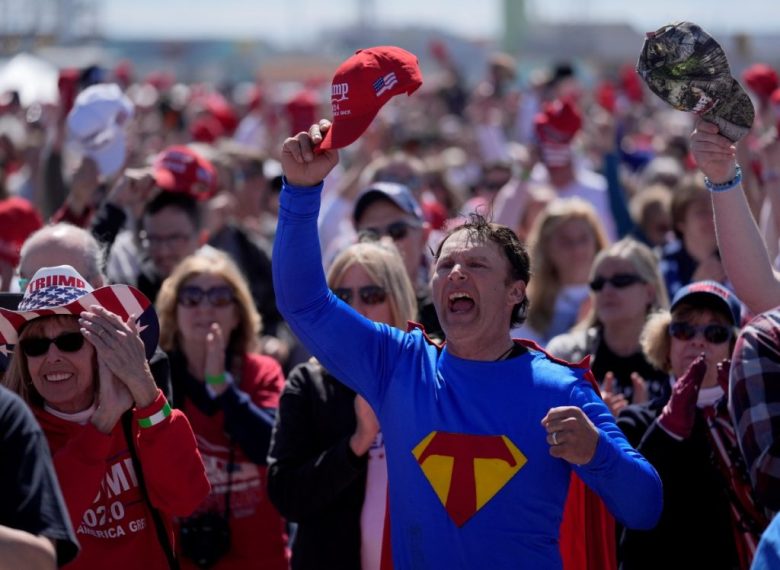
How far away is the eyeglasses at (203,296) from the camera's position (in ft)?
16.5

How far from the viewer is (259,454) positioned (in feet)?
14.9

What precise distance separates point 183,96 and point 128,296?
49.6ft

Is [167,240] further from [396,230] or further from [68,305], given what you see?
[68,305]

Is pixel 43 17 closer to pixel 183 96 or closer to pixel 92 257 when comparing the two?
pixel 183 96

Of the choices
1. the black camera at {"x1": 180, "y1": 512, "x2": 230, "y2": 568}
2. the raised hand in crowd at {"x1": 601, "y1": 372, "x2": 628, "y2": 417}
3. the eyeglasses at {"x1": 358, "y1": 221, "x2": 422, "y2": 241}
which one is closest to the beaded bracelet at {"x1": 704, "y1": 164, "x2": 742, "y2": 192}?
the raised hand in crowd at {"x1": 601, "y1": 372, "x2": 628, "y2": 417}

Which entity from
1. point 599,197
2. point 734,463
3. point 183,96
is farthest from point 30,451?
point 183,96

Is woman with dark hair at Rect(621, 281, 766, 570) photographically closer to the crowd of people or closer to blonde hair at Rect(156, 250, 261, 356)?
the crowd of people

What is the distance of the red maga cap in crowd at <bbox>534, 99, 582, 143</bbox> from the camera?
27.1 ft

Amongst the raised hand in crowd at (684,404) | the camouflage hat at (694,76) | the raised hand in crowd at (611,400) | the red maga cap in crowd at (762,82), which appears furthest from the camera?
the red maga cap in crowd at (762,82)

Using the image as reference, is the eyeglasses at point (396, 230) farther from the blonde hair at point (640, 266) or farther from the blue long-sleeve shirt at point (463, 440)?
the blue long-sleeve shirt at point (463, 440)

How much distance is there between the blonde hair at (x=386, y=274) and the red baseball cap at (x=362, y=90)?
122 cm

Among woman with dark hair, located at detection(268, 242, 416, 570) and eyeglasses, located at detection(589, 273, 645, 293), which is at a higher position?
eyeglasses, located at detection(589, 273, 645, 293)

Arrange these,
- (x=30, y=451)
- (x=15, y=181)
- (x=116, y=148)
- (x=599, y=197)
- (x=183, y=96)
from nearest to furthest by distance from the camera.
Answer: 1. (x=30, y=451)
2. (x=116, y=148)
3. (x=599, y=197)
4. (x=15, y=181)
5. (x=183, y=96)

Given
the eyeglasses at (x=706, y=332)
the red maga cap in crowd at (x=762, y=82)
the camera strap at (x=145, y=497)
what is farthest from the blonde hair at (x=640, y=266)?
the red maga cap in crowd at (x=762, y=82)
